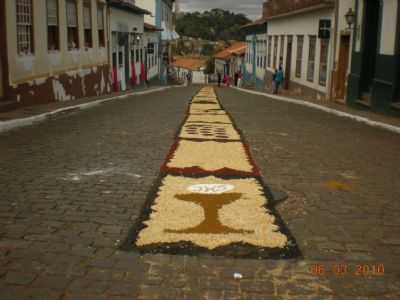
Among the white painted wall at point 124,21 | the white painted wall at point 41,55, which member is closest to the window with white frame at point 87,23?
the white painted wall at point 41,55

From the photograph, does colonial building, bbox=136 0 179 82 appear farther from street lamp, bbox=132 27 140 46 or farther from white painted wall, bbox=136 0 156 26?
street lamp, bbox=132 27 140 46

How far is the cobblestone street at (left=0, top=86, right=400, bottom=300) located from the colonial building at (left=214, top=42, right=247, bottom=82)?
4129 cm

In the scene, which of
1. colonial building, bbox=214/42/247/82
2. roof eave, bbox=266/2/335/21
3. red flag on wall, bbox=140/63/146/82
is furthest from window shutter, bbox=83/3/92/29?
colonial building, bbox=214/42/247/82

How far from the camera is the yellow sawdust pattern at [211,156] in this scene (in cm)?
727

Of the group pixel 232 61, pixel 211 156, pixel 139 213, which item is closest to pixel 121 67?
pixel 211 156

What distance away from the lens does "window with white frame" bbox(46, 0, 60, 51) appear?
1520 centimetres

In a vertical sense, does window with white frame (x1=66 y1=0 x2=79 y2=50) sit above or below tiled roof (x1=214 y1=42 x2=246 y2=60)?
above

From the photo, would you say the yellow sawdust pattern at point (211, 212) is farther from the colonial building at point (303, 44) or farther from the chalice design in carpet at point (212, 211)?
the colonial building at point (303, 44)

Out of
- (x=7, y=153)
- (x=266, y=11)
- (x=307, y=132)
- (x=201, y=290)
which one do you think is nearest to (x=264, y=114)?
(x=307, y=132)

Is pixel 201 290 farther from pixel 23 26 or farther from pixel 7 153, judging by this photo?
pixel 23 26

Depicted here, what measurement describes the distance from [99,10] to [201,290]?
63.5ft

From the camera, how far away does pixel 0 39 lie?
11.6 metres

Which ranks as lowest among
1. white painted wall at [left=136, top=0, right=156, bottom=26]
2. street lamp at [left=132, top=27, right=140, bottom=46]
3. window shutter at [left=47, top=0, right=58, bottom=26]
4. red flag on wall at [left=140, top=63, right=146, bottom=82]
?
red flag on wall at [left=140, top=63, right=146, bottom=82]

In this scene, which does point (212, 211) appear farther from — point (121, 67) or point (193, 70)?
point (193, 70)
